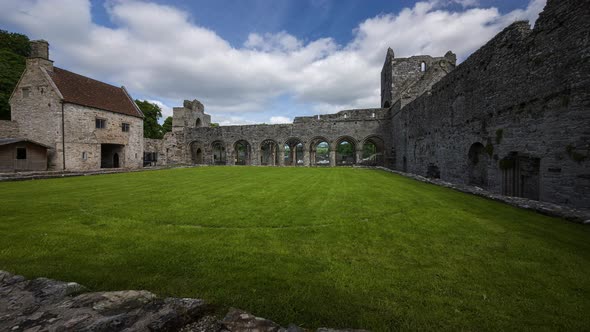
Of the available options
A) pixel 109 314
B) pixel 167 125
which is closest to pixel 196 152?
pixel 167 125

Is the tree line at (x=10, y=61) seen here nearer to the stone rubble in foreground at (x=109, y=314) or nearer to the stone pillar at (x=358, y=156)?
the stone rubble in foreground at (x=109, y=314)

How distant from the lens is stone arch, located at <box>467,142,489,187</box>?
1033 centimetres

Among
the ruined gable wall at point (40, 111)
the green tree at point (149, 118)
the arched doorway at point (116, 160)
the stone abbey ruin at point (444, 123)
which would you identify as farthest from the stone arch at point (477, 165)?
the green tree at point (149, 118)

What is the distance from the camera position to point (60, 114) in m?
19.9

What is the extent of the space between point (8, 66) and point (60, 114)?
47.3ft

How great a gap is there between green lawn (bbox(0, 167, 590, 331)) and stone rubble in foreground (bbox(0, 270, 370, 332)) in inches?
13.0

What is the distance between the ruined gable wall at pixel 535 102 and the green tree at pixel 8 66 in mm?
40824

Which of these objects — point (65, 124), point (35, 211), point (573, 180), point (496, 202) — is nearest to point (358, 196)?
point (496, 202)

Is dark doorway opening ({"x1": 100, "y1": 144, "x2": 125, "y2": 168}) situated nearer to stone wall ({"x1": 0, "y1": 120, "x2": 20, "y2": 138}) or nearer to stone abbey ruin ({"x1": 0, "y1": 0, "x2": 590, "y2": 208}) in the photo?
stone abbey ruin ({"x1": 0, "y1": 0, "x2": 590, "y2": 208})

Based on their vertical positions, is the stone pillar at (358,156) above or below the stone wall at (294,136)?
below

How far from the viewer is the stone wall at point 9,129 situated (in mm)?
20016

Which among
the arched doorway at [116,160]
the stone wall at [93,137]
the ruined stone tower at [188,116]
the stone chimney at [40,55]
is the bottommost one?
the arched doorway at [116,160]

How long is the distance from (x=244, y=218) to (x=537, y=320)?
4444 mm

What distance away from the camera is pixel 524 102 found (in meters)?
7.71
